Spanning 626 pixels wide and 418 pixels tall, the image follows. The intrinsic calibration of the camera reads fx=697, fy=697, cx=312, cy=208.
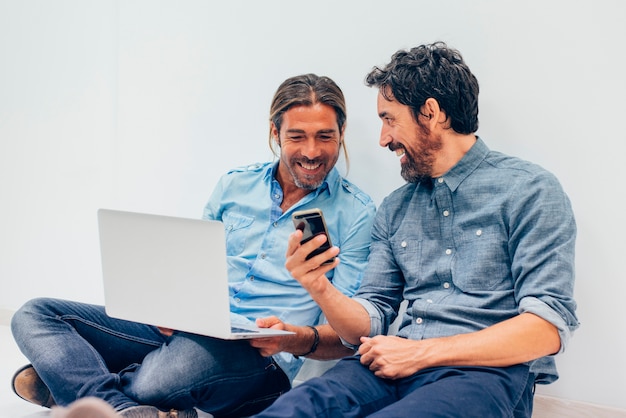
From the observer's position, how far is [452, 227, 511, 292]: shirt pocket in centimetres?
155

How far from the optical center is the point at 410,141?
1.72m

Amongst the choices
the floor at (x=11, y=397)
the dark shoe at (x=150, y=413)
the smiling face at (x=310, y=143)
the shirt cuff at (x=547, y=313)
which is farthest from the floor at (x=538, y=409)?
the smiling face at (x=310, y=143)

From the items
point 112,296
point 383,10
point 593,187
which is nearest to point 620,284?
point 593,187

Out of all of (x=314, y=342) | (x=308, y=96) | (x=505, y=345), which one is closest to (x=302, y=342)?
(x=314, y=342)

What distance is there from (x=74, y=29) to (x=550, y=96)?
1945mm

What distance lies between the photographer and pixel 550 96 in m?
1.82

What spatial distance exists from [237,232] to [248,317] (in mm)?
277

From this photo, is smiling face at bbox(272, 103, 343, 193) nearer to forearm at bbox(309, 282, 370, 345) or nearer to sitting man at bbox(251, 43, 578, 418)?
sitting man at bbox(251, 43, 578, 418)

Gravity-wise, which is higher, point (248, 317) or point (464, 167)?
point (464, 167)

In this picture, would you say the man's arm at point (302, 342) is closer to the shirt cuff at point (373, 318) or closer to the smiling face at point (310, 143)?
the shirt cuff at point (373, 318)

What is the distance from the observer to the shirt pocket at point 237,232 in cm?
209

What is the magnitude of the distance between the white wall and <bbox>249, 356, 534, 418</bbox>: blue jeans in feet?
1.63

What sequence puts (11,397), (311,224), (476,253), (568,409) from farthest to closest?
(11,397)
(568,409)
(476,253)
(311,224)

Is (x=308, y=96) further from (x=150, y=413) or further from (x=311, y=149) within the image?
(x=150, y=413)
